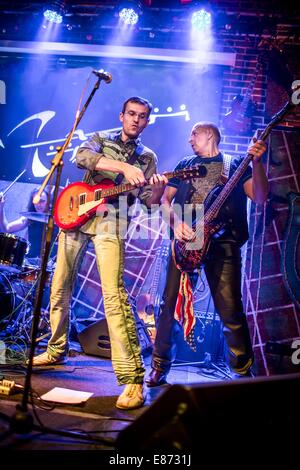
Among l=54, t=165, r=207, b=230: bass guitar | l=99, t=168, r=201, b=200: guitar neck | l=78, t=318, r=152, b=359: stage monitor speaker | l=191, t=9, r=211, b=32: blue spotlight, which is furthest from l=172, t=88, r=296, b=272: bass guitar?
l=191, t=9, r=211, b=32: blue spotlight

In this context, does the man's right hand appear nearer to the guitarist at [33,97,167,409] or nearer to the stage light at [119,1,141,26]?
the guitarist at [33,97,167,409]

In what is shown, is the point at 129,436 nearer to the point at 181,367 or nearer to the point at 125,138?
the point at 125,138

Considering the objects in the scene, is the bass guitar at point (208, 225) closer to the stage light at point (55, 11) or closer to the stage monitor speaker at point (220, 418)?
the stage monitor speaker at point (220, 418)

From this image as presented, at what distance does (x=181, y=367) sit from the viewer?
463 cm

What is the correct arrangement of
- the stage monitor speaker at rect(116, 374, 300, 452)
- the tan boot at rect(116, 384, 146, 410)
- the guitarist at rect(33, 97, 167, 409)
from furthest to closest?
the guitarist at rect(33, 97, 167, 409) < the tan boot at rect(116, 384, 146, 410) < the stage monitor speaker at rect(116, 374, 300, 452)

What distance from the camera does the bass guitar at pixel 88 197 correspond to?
3.34m

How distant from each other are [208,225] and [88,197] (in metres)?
1.13

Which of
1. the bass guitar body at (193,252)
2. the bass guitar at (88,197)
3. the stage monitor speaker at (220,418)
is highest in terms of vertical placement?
the bass guitar at (88,197)

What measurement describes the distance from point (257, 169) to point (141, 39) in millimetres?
4374

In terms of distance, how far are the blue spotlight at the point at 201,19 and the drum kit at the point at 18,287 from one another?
4022 millimetres

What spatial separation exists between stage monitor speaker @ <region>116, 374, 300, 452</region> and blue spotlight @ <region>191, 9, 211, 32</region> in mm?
6119

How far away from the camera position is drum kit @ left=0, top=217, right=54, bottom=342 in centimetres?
460

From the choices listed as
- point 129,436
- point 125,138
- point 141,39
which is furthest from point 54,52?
point 129,436

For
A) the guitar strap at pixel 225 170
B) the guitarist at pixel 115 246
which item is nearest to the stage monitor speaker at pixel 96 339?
the guitarist at pixel 115 246
